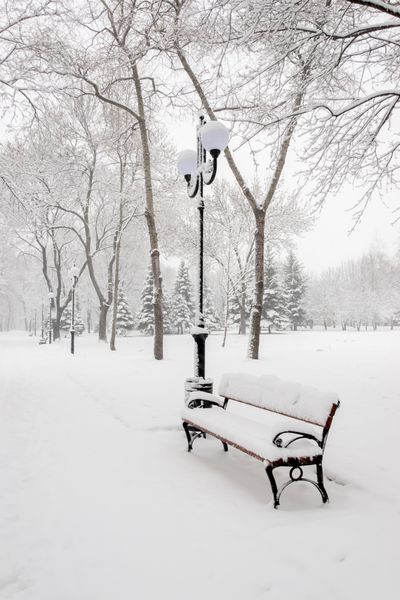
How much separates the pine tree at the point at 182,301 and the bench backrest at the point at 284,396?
41.9m

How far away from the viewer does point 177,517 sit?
11.0 ft

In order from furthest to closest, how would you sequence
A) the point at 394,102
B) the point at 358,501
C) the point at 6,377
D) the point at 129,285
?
1. the point at 129,285
2. the point at 6,377
3. the point at 394,102
4. the point at 358,501

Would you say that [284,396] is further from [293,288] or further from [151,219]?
[293,288]

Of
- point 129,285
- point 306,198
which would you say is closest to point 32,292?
point 129,285

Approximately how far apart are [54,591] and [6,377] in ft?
33.2

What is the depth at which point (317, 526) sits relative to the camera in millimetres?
3189

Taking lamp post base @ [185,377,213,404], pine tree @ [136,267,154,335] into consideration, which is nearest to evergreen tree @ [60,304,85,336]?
pine tree @ [136,267,154,335]

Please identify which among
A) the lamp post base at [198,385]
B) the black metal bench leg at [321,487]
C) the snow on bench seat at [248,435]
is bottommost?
the black metal bench leg at [321,487]

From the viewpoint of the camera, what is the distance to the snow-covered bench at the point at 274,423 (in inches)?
140

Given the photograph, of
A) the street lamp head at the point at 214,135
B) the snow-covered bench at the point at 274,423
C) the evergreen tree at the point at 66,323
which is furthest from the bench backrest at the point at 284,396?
the evergreen tree at the point at 66,323

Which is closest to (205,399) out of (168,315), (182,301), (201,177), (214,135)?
(201,177)

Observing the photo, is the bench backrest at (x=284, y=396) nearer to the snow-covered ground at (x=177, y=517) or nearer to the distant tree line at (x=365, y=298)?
the snow-covered ground at (x=177, y=517)

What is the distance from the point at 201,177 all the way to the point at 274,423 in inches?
170

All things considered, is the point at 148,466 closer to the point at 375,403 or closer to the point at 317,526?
the point at 317,526
